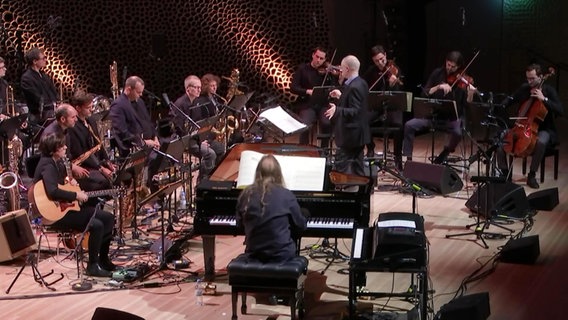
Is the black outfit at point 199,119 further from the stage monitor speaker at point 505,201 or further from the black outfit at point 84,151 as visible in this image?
the stage monitor speaker at point 505,201

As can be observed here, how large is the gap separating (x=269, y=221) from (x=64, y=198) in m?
2.23

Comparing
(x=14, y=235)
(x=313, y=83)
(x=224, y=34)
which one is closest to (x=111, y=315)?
(x=14, y=235)

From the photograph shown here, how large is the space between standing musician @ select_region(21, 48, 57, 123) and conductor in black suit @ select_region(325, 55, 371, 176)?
4003 millimetres

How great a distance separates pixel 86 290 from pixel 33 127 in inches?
179

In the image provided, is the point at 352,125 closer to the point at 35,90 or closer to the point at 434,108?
the point at 434,108

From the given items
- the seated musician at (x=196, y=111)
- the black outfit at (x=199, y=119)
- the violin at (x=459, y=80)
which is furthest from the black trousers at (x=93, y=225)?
the violin at (x=459, y=80)

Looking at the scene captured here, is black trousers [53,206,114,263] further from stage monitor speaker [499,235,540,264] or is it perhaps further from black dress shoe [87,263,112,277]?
stage monitor speaker [499,235,540,264]

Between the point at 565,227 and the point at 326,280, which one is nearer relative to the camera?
the point at 326,280

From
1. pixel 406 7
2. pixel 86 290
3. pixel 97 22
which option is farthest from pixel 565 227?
pixel 97 22

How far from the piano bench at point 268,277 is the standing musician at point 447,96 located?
19.6 feet

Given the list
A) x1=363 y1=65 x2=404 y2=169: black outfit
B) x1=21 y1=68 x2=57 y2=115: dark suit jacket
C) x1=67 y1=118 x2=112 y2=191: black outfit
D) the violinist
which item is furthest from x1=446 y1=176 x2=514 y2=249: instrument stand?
x1=21 y1=68 x2=57 y2=115: dark suit jacket

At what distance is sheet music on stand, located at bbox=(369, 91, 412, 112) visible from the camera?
11.2 metres

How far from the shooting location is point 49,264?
8.20 m

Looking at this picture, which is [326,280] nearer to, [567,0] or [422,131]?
[422,131]
